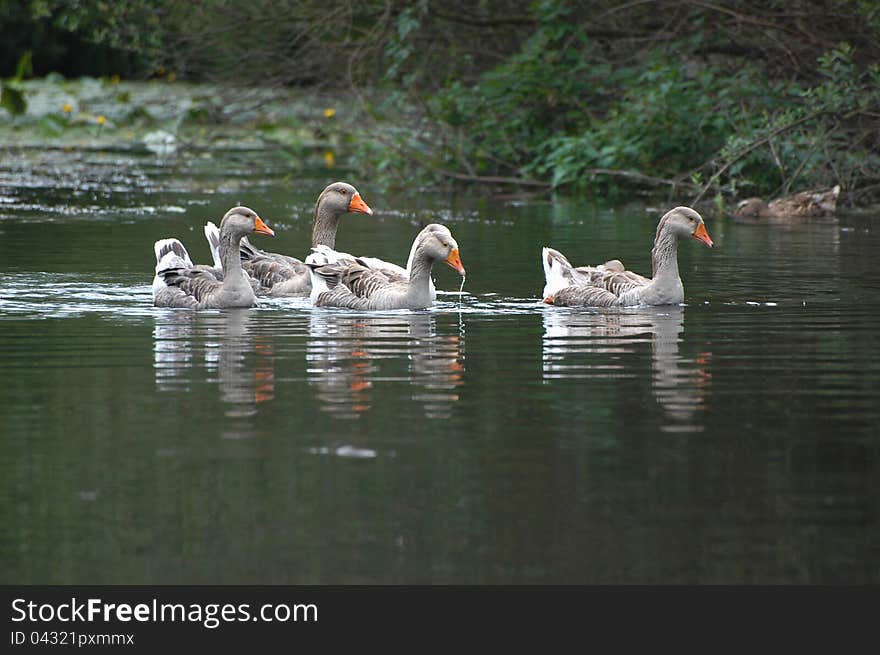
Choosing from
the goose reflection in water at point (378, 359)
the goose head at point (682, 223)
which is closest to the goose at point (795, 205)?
the goose head at point (682, 223)

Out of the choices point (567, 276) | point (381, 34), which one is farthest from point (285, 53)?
point (567, 276)

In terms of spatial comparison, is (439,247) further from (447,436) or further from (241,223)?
(447,436)

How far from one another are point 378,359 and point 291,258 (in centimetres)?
579

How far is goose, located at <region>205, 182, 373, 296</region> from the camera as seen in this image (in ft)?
55.7

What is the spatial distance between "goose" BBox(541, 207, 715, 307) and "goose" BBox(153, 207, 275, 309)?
2759 millimetres

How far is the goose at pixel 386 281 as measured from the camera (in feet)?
49.3

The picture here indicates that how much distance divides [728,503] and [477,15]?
24529 mm

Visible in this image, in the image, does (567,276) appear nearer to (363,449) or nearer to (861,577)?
(363,449)

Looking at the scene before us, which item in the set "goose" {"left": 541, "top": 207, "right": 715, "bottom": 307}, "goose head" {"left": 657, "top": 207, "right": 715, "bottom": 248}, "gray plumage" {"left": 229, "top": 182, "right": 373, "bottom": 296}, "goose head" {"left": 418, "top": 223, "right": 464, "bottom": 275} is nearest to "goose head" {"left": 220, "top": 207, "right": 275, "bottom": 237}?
"gray plumage" {"left": 229, "top": 182, "right": 373, "bottom": 296}

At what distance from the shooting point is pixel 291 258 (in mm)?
17969

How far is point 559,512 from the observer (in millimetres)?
7840

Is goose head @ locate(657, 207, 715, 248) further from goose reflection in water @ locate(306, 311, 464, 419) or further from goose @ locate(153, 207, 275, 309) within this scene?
goose @ locate(153, 207, 275, 309)

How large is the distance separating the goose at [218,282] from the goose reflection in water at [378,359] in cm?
76

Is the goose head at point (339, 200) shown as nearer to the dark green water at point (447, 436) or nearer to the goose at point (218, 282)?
the dark green water at point (447, 436)
